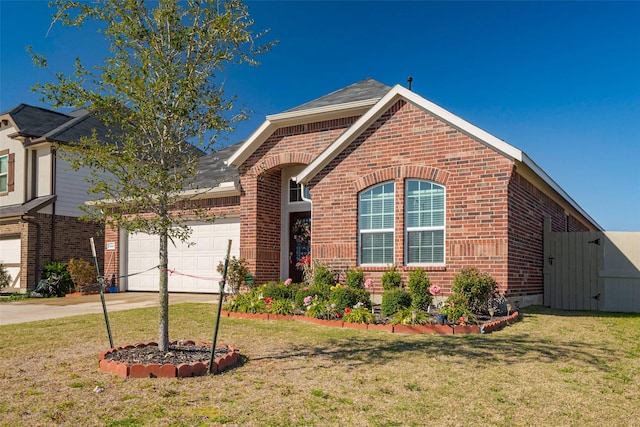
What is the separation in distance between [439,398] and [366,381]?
2.96 feet

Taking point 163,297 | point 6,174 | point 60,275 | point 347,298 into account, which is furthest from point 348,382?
point 6,174

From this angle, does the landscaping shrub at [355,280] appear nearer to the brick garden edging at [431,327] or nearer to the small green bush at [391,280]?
the small green bush at [391,280]

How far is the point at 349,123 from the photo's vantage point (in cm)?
1503

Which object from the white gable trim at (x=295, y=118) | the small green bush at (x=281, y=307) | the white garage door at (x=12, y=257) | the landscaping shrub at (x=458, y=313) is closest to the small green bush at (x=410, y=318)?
the landscaping shrub at (x=458, y=313)

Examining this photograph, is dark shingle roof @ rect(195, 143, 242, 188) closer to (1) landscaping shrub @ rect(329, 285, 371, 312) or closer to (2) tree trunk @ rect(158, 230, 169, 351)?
(1) landscaping shrub @ rect(329, 285, 371, 312)

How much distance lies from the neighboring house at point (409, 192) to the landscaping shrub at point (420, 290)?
0.38 meters

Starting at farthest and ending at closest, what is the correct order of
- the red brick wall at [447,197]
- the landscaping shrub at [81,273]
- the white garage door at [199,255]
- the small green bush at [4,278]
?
the small green bush at [4,278] < the landscaping shrub at [81,273] < the white garage door at [199,255] < the red brick wall at [447,197]

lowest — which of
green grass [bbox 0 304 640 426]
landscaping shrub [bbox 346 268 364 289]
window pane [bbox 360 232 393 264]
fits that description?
green grass [bbox 0 304 640 426]

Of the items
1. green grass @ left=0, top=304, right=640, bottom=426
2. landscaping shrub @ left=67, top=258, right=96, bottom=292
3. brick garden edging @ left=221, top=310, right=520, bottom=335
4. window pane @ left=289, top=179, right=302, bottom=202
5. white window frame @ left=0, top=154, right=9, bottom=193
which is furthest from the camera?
white window frame @ left=0, top=154, right=9, bottom=193

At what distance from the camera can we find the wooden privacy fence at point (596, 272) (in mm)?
13180

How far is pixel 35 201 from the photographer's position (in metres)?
20.8

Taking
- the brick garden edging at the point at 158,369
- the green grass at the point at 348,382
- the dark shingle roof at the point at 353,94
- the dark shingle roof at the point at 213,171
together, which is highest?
the dark shingle roof at the point at 353,94

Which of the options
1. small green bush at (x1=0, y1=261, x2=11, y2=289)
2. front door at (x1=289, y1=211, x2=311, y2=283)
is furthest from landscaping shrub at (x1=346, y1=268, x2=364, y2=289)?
small green bush at (x1=0, y1=261, x2=11, y2=289)

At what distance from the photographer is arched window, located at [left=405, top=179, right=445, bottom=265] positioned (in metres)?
11.9
